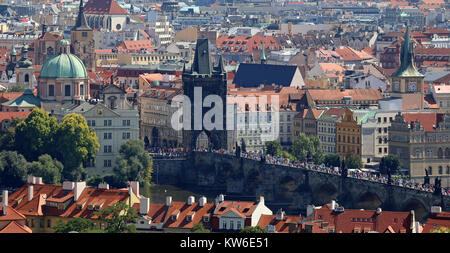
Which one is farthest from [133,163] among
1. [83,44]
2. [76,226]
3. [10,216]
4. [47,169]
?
[83,44]

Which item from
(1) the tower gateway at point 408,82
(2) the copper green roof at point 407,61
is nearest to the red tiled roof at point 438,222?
(1) the tower gateway at point 408,82

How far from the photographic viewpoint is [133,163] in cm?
8825

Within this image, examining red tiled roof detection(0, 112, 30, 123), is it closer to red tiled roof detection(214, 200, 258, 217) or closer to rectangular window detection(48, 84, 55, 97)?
rectangular window detection(48, 84, 55, 97)

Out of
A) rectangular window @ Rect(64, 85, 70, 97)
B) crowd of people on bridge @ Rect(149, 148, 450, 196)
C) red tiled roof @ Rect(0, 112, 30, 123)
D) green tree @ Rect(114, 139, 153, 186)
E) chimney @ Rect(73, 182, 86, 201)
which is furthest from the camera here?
rectangular window @ Rect(64, 85, 70, 97)

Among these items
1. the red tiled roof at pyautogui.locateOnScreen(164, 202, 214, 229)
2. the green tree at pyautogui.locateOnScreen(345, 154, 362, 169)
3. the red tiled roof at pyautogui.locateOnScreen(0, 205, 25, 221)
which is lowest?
the green tree at pyautogui.locateOnScreen(345, 154, 362, 169)

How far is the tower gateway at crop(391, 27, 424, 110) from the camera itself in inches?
4203

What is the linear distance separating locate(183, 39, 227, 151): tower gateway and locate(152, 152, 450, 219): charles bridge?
4116mm

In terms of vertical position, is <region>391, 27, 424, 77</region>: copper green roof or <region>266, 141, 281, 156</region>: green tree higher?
<region>391, 27, 424, 77</region>: copper green roof

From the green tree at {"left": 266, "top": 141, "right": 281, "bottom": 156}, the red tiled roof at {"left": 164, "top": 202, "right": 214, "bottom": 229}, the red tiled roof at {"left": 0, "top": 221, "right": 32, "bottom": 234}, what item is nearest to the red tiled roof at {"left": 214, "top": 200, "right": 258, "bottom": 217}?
the red tiled roof at {"left": 164, "top": 202, "right": 214, "bottom": 229}

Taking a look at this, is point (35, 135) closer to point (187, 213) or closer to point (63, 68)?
point (63, 68)

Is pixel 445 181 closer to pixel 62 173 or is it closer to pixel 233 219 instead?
pixel 62 173

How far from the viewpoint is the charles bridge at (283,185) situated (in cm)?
6956

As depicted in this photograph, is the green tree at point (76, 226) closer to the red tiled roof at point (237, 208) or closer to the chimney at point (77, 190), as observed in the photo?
the red tiled roof at point (237, 208)
